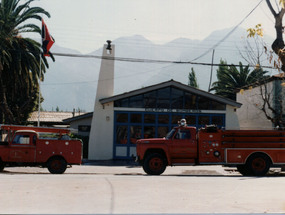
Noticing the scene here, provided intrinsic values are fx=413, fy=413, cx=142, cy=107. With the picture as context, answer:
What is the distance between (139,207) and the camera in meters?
8.54

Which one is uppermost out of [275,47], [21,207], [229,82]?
[229,82]

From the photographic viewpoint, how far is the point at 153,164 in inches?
700

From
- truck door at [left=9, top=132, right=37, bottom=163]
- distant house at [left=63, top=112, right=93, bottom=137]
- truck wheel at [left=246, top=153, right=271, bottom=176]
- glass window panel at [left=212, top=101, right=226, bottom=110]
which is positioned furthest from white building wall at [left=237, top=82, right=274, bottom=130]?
truck door at [left=9, top=132, right=37, bottom=163]

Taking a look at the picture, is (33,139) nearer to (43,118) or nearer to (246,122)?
(246,122)

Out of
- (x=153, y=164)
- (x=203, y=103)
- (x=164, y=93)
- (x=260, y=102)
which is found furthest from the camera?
(x=260, y=102)

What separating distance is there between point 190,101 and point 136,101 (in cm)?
399

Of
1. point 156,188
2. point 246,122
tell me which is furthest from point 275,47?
point 246,122

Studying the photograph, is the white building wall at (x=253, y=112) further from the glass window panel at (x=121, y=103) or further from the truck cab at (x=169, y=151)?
the truck cab at (x=169, y=151)

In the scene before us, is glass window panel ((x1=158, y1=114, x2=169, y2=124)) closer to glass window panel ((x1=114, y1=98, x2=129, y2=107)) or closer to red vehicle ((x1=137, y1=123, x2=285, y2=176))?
glass window panel ((x1=114, y1=98, x2=129, y2=107))

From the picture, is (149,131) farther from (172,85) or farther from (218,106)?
(218,106)

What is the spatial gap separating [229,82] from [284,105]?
68.7 ft

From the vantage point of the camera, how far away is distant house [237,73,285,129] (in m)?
32.7

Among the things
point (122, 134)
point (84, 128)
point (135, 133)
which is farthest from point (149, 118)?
point (84, 128)

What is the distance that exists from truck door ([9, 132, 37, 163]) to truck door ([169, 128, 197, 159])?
19.9ft
